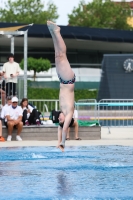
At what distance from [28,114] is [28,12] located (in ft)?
255

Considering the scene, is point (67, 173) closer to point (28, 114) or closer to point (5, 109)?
point (5, 109)

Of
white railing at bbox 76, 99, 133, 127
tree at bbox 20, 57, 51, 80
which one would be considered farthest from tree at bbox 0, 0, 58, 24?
white railing at bbox 76, 99, 133, 127

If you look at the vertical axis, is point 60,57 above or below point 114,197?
above

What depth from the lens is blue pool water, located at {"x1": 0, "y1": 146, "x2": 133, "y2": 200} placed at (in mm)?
8266

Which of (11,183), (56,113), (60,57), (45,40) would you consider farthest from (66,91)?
(45,40)

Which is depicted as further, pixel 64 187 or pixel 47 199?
pixel 64 187

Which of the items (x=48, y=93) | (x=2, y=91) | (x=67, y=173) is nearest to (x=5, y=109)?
(x=2, y=91)

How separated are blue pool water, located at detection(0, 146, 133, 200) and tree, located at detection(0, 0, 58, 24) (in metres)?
79.3

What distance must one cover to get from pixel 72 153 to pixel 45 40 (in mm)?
42620

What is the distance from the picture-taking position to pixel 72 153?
47.4 ft

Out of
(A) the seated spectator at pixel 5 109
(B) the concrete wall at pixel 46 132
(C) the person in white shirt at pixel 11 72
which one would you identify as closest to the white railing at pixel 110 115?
(B) the concrete wall at pixel 46 132

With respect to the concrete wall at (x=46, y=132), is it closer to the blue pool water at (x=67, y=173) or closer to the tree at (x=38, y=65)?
the blue pool water at (x=67, y=173)

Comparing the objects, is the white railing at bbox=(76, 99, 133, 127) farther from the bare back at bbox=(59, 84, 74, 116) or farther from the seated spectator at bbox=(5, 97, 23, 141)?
the bare back at bbox=(59, 84, 74, 116)

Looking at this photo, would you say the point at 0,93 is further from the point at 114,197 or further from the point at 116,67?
the point at 114,197
